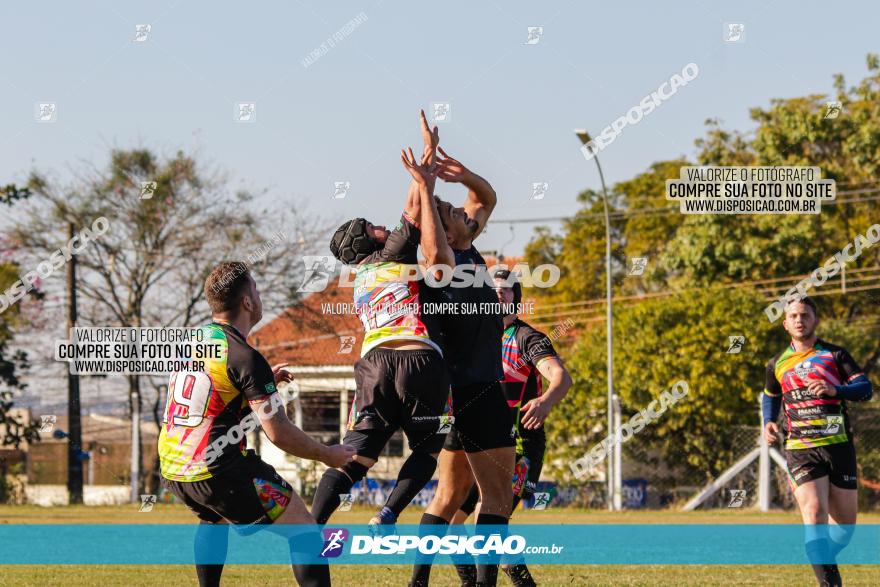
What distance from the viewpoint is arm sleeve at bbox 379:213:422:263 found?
6980 millimetres

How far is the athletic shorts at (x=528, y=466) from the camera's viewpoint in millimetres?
8180

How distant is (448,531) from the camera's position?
7293mm

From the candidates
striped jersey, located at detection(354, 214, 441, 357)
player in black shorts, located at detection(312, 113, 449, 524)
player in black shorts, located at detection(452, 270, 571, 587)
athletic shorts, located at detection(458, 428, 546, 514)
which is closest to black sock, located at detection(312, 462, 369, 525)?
player in black shorts, located at detection(312, 113, 449, 524)

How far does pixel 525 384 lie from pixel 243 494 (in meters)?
3.30

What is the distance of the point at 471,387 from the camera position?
22.7ft

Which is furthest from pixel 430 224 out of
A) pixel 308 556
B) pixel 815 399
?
pixel 815 399

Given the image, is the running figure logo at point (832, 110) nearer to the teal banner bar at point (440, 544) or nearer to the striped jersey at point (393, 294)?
the teal banner bar at point (440, 544)

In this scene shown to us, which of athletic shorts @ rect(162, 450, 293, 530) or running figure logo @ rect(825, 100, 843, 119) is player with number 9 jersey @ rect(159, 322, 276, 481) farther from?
running figure logo @ rect(825, 100, 843, 119)

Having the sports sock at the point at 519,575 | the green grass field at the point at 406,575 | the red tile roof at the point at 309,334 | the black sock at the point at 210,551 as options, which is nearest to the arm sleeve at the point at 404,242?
the black sock at the point at 210,551

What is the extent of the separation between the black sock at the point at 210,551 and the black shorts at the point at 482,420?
1.53 m

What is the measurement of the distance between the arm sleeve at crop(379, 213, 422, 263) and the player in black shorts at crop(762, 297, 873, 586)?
3.18 m

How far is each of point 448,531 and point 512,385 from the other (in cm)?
151

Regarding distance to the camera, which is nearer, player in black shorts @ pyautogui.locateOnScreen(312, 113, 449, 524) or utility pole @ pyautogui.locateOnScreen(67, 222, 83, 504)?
player in black shorts @ pyautogui.locateOnScreen(312, 113, 449, 524)

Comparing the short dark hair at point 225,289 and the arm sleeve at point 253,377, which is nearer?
the arm sleeve at point 253,377
